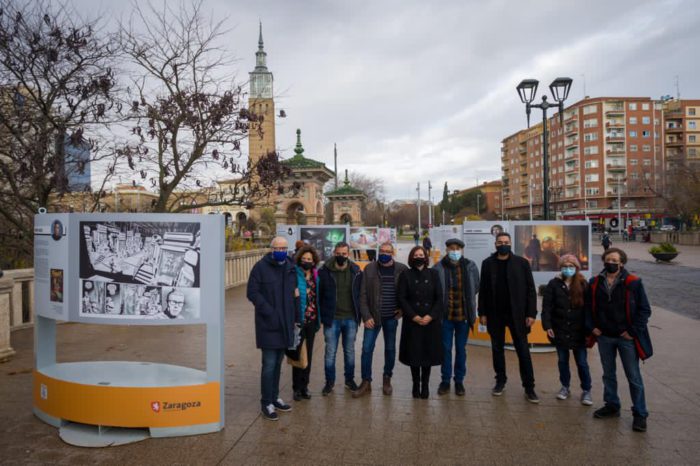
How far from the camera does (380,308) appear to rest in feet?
18.5

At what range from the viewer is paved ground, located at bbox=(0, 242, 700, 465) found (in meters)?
3.96

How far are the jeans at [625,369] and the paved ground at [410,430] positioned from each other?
215 millimetres

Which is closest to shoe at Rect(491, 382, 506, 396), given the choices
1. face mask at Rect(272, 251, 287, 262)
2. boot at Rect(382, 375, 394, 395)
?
boot at Rect(382, 375, 394, 395)

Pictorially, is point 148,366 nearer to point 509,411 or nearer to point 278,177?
point 509,411

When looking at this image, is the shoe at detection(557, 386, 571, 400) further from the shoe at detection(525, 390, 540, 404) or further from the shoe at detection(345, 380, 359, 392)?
the shoe at detection(345, 380, 359, 392)

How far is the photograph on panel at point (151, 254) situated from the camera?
4.39 m

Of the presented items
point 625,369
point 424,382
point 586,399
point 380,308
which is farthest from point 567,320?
point 380,308

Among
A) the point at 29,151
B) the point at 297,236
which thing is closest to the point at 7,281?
the point at 29,151

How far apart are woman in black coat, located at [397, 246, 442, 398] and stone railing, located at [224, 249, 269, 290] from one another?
11370 millimetres

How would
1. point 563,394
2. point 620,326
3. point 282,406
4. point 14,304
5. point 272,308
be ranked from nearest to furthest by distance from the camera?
point 620,326 → point 272,308 → point 282,406 → point 563,394 → point 14,304

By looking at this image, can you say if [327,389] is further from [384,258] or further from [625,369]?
[625,369]

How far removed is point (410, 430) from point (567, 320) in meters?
2.18

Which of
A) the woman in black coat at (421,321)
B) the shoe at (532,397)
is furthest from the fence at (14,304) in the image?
the shoe at (532,397)

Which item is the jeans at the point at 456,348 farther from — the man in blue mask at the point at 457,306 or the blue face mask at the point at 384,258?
the blue face mask at the point at 384,258
